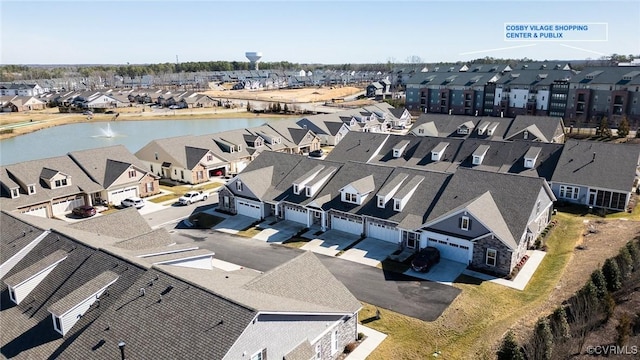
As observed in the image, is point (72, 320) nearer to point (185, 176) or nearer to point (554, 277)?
point (554, 277)

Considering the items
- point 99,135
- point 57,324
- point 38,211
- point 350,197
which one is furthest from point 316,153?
point 99,135

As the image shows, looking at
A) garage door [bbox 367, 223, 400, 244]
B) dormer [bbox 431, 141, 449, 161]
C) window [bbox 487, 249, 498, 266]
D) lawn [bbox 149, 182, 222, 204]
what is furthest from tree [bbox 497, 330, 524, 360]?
lawn [bbox 149, 182, 222, 204]

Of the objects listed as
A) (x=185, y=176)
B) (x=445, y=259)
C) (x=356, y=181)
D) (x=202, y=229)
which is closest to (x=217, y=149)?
(x=185, y=176)

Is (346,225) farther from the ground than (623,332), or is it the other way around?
(623,332)

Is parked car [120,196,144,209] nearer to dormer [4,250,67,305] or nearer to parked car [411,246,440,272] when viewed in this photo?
dormer [4,250,67,305]

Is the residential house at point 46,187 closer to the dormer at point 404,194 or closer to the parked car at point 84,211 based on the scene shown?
the parked car at point 84,211

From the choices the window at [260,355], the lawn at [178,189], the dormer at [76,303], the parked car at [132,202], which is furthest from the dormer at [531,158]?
the dormer at [76,303]

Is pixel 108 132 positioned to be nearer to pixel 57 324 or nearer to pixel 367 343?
pixel 57 324

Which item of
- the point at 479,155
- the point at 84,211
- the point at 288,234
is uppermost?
the point at 479,155
